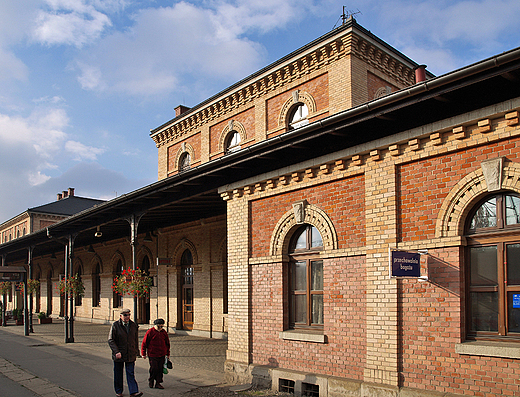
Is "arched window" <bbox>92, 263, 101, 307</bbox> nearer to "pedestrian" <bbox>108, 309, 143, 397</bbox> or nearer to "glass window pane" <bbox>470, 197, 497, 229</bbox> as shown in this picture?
"pedestrian" <bbox>108, 309, 143, 397</bbox>

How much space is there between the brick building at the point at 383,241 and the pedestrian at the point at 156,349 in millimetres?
1598

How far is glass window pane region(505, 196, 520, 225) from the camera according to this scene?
20.2ft

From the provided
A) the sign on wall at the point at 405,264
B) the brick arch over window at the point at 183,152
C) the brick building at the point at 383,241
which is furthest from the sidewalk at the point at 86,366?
the brick arch over window at the point at 183,152

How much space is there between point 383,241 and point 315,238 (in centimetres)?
180

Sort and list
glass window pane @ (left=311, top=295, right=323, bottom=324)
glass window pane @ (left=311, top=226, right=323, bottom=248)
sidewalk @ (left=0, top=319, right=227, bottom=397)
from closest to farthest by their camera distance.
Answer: glass window pane @ (left=311, top=295, right=323, bottom=324), glass window pane @ (left=311, top=226, right=323, bottom=248), sidewalk @ (left=0, top=319, right=227, bottom=397)

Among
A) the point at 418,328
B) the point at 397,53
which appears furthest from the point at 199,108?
the point at 418,328

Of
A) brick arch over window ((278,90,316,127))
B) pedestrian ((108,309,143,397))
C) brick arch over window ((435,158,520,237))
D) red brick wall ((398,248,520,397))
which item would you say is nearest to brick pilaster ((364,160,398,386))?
red brick wall ((398,248,520,397))

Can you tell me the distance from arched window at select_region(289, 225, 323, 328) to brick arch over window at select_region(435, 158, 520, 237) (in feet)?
8.70

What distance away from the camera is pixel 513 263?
6.16 metres

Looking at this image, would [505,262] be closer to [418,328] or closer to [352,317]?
[418,328]

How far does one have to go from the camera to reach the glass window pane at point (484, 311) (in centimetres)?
629

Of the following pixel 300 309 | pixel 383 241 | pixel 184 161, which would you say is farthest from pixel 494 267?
pixel 184 161

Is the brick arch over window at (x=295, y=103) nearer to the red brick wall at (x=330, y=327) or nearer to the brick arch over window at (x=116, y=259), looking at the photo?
the red brick wall at (x=330, y=327)

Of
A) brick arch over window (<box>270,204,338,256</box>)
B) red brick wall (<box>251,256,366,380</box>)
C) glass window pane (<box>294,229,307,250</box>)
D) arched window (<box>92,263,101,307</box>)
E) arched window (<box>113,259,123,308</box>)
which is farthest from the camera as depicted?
arched window (<box>92,263,101,307</box>)
